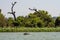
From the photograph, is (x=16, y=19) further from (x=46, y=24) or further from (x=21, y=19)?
(x=46, y=24)

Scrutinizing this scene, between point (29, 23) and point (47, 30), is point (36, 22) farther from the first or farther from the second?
point (47, 30)

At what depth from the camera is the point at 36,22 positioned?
55.9 meters

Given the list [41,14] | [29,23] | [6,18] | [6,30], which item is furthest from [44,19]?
[6,30]

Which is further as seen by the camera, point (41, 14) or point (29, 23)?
point (41, 14)

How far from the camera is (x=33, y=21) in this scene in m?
56.5

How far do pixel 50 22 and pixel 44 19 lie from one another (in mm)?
2366

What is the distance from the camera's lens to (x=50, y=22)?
190 feet

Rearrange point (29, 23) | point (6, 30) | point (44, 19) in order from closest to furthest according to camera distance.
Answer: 1. point (6, 30)
2. point (29, 23)
3. point (44, 19)

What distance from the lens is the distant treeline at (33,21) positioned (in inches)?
2197

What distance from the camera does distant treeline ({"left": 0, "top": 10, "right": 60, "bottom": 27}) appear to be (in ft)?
183

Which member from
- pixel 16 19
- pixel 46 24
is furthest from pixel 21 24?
pixel 46 24

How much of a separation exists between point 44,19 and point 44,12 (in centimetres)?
196

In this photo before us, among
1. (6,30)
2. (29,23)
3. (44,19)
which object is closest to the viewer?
(6,30)

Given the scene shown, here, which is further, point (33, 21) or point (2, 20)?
point (2, 20)
